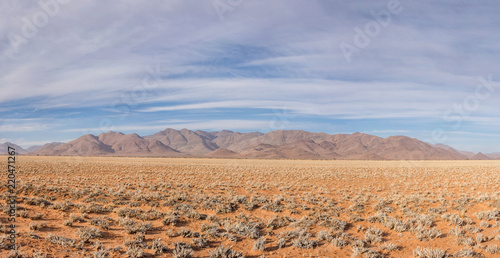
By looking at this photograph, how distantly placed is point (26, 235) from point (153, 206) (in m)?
6.08

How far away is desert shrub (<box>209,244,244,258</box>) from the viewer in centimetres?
793

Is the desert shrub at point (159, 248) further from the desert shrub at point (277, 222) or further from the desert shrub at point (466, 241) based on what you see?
the desert shrub at point (466, 241)

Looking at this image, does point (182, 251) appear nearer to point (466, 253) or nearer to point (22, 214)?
point (22, 214)

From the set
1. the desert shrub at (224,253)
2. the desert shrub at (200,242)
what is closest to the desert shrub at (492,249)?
the desert shrub at (224,253)

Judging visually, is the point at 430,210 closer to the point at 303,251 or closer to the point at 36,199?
the point at 303,251

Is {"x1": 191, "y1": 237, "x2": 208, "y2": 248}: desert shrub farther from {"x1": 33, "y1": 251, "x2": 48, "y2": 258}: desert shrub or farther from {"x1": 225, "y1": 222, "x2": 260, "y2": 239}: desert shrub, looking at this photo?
{"x1": 33, "y1": 251, "x2": 48, "y2": 258}: desert shrub

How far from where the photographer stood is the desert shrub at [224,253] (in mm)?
7929

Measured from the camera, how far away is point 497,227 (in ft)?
36.8

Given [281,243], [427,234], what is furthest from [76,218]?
[427,234]

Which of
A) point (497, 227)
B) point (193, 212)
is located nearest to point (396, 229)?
point (497, 227)

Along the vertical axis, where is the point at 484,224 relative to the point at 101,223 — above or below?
below

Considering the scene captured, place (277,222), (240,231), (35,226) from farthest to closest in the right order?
(277,222), (240,231), (35,226)

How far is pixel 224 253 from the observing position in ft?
26.3

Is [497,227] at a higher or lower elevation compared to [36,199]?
lower
